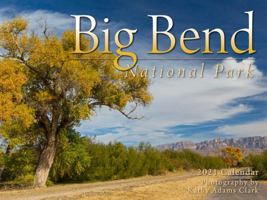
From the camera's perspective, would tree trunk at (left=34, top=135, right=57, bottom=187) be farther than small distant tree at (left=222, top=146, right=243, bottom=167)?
No

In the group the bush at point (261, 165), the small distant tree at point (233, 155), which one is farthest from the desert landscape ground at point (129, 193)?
the small distant tree at point (233, 155)

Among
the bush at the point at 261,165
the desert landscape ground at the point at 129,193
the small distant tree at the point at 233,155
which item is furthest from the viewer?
the small distant tree at the point at 233,155

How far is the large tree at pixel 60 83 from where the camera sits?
3008 centimetres

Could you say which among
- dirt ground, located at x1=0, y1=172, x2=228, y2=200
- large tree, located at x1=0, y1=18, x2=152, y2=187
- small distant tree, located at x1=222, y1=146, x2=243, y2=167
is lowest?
small distant tree, located at x1=222, y1=146, x2=243, y2=167

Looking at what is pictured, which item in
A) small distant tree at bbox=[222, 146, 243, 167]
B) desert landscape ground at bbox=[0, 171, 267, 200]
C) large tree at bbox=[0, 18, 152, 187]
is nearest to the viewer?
desert landscape ground at bbox=[0, 171, 267, 200]

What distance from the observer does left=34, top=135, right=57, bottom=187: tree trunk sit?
3322 cm

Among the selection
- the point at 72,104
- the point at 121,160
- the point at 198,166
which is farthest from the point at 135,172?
the point at 198,166

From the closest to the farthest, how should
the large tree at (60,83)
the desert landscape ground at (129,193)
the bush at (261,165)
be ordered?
the desert landscape ground at (129,193) → the large tree at (60,83) → the bush at (261,165)

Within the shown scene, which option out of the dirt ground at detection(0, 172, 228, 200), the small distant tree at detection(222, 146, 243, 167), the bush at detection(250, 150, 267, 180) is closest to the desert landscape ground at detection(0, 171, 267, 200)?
the dirt ground at detection(0, 172, 228, 200)

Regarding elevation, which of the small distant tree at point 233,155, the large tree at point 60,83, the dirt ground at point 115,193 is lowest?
the small distant tree at point 233,155

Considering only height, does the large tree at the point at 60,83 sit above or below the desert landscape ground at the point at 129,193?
above

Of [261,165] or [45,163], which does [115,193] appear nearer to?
[45,163]

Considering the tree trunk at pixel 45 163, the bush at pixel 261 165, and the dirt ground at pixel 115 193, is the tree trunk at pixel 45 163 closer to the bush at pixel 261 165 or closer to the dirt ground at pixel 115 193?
the dirt ground at pixel 115 193

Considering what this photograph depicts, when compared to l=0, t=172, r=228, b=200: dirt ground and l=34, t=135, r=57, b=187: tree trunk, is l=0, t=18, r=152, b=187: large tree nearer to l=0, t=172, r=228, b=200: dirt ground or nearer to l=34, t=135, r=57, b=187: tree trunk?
l=34, t=135, r=57, b=187: tree trunk
